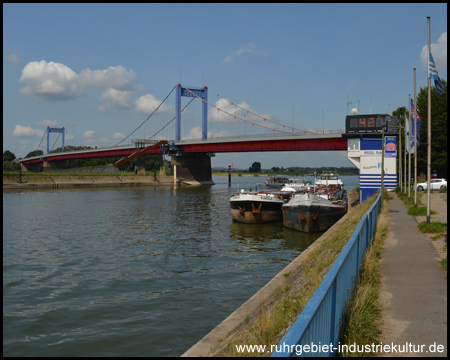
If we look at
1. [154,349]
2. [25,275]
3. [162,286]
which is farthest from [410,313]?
[25,275]

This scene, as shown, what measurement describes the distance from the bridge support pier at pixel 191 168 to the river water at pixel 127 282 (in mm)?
76009

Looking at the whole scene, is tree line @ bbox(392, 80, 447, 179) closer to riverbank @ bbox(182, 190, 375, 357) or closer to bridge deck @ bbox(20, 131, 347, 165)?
bridge deck @ bbox(20, 131, 347, 165)

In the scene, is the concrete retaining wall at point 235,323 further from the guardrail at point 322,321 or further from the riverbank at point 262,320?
the guardrail at point 322,321

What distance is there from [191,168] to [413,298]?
9834 cm

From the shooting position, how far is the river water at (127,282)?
946 cm

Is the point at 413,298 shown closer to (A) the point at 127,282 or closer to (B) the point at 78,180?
(A) the point at 127,282

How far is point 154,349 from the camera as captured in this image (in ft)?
28.9

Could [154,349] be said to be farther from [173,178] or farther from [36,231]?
[173,178]

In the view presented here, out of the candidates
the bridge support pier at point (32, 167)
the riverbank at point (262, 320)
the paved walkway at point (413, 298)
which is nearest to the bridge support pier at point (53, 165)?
the bridge support pier at point (32, 167)

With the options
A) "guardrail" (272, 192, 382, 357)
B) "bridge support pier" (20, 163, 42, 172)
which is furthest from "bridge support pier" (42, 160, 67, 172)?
"guardrail" (272, 192, 382, 357)

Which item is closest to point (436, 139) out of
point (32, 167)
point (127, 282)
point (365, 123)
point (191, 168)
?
point (365, 123)

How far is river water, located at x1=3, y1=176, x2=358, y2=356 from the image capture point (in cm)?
946

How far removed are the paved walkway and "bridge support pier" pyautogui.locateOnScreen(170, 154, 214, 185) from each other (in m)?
91.6

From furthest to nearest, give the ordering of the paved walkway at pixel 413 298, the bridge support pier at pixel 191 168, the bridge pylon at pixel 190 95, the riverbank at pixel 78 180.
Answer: the bridge pylon at pixel 190 95, the bridge support pier at pixel 191 168, the riverbank at pixel 78 180, the paved walkway at pixel 413 298
